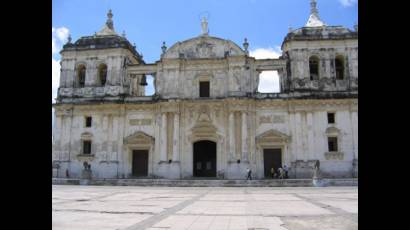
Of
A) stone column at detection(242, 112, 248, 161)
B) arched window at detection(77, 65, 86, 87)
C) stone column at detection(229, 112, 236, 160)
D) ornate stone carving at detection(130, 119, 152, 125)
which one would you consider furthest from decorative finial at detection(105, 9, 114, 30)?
stone column at detection(242, 112, 248, 161)

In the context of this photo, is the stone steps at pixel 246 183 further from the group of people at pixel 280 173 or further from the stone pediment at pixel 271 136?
the stone pediment at pixel 271 136

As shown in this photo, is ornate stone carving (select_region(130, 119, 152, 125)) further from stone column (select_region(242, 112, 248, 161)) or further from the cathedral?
stone column (select_region(242, 112, 248, 161))

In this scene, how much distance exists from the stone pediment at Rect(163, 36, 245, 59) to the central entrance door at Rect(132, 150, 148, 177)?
7.94 m

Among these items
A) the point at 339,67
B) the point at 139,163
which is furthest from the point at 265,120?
the point at 139,163

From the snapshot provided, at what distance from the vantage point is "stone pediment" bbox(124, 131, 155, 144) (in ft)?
94.8

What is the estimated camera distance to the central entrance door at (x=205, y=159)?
94.0 feet

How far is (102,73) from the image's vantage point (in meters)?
31.9

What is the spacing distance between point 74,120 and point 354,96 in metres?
21.7

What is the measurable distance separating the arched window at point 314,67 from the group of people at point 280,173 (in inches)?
306

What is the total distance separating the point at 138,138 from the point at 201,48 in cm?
868
